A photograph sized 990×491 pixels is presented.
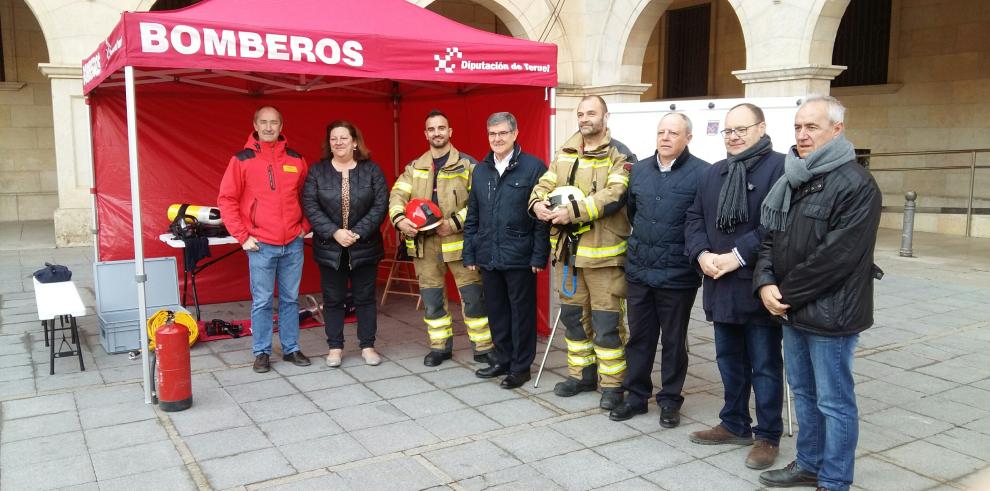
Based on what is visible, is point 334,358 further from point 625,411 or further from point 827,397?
point 827,397

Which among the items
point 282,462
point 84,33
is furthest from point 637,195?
point 84,33

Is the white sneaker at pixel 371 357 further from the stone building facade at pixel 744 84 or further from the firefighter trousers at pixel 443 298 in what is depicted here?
the stone building facade at pixel 744 84

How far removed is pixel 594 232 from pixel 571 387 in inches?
42.2

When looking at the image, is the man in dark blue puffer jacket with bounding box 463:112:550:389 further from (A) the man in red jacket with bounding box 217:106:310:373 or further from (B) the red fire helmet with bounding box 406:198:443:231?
(A) the man in red jacket with bounding box 217:106:310:373

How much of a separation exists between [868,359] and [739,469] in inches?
102

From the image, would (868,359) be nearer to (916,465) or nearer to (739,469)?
(916,465)

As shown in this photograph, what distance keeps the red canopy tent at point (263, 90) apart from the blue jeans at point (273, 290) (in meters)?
0.81

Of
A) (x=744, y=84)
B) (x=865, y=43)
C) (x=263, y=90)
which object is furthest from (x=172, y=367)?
(x=865, y=43)

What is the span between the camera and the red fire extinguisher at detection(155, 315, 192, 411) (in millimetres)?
4567

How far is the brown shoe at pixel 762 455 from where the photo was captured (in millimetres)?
3898

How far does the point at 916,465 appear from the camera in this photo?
3980 millimetres

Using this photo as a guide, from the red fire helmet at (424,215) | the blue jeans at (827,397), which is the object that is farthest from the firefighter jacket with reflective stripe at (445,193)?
the blue jeans at (827,397)

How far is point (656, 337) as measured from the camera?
452cm

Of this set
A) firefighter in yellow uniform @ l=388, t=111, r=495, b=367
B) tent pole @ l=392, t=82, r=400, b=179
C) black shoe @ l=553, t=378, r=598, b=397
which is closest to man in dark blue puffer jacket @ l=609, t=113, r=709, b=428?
black shoe @ l=553, t=378, r=598, b=397
